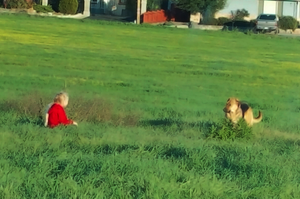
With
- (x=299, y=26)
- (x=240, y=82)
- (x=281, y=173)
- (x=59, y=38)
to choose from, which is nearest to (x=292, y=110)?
(x=240, y=82)

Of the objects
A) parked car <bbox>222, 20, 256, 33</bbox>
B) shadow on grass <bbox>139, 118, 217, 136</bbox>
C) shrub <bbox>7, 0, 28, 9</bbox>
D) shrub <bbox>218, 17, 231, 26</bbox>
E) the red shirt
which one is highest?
shrub <bbox>7, 0, 28, 9</bbox>

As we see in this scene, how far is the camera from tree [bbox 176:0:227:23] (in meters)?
59.4

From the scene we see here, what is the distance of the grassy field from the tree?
27835 mm

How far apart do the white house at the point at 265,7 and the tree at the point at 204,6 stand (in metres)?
1.01

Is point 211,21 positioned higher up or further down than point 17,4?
further down

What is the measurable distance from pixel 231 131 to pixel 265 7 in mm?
55287

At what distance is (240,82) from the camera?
21.6 metres

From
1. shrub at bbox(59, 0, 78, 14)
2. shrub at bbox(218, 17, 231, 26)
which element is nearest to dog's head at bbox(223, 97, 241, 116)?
shrub at bbox(218, 17, 231, 26)

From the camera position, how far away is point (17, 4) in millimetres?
57812

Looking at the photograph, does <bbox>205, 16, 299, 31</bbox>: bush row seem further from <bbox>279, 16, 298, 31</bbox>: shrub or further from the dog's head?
the dog's head

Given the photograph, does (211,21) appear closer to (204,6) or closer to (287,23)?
(204,6)

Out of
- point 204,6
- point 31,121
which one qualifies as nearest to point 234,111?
point 31,121

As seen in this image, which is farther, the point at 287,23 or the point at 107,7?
the point at 107,7

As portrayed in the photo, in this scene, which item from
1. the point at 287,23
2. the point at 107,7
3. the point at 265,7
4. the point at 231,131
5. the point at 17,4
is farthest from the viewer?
the point at 107,7
